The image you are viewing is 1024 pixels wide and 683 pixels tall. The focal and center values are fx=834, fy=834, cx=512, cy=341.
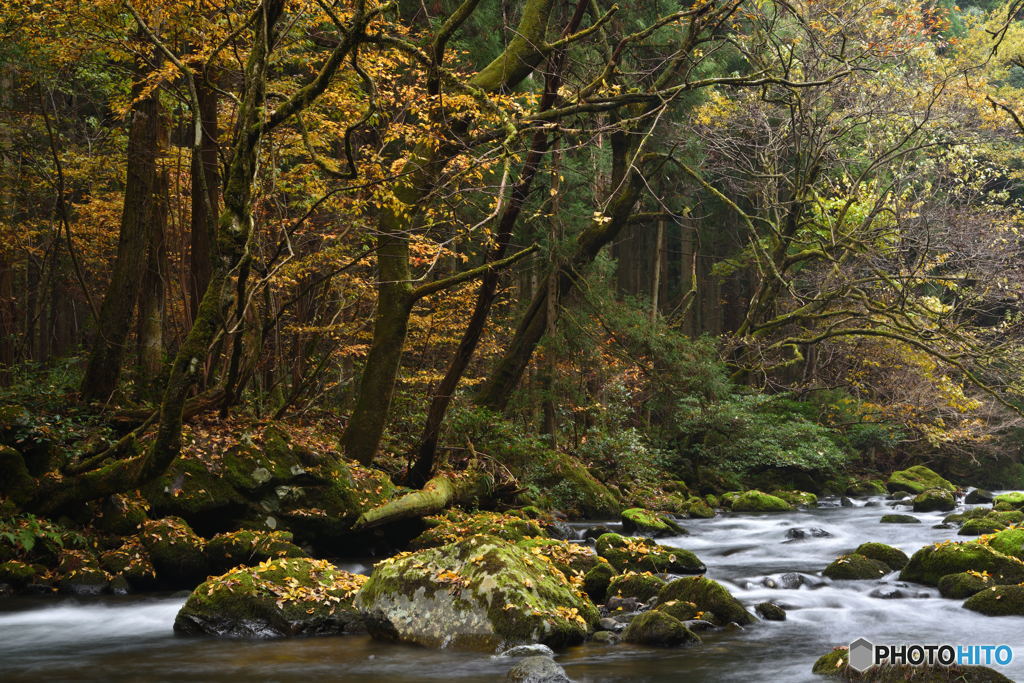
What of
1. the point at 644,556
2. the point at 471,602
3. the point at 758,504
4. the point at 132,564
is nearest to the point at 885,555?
the point at 644,556

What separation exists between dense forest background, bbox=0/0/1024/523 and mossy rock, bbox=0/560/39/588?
2.24 ft

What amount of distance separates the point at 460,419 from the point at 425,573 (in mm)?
6417

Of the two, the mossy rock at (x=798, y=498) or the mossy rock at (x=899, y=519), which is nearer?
the mossy rock at (x=899, y=519)

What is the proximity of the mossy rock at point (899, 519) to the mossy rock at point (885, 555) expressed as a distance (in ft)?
15.0

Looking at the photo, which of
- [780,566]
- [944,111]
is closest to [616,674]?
[780,566]

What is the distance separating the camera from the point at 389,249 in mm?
11750

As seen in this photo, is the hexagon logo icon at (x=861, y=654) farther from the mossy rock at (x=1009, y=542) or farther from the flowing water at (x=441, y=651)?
the mossy rock at (x=1009, y=542)

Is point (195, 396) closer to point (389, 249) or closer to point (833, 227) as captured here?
point (389, 249)

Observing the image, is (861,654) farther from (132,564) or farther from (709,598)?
(132,564)

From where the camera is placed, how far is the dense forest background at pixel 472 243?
10000mm

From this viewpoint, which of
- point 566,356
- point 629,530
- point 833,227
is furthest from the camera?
point 833,227

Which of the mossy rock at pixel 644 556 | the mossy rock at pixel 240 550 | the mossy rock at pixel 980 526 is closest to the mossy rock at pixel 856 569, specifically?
the mossy rock at pixel 644 556

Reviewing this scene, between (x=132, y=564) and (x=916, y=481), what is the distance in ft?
60.6

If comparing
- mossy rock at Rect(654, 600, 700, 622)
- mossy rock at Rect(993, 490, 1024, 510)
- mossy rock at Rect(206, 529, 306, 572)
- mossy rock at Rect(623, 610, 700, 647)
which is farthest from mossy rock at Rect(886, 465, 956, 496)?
mossy rock at Rect(206, 529, 306, 572)
